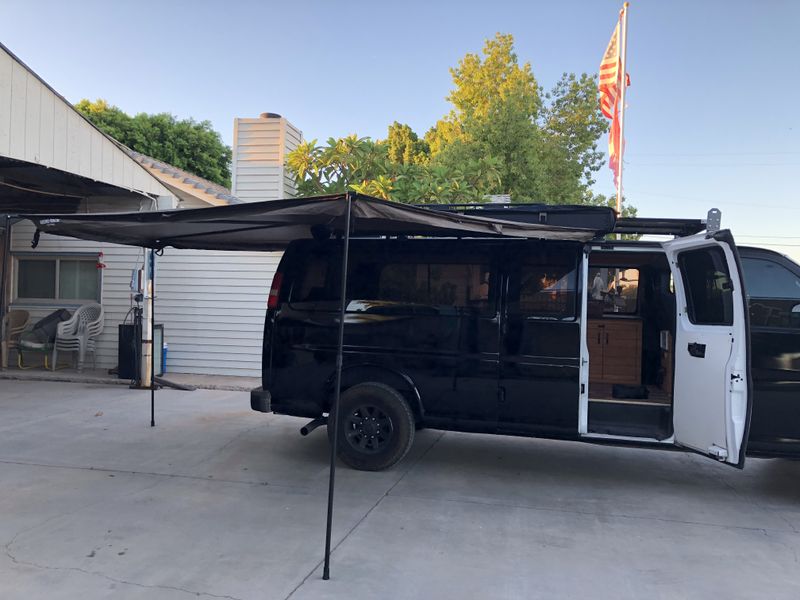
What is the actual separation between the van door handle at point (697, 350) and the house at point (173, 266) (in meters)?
7.67

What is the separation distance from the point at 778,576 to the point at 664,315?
8.53ft

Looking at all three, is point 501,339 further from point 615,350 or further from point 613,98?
point 613,98

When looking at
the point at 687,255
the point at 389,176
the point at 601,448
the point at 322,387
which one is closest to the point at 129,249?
the point at 389,176

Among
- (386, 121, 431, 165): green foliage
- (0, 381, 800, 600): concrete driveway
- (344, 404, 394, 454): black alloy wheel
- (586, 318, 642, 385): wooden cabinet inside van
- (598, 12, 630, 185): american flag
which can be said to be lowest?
(0, 381, 800, 600): concrete driveway

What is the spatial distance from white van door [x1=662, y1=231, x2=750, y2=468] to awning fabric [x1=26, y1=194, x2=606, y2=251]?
36.2 inches

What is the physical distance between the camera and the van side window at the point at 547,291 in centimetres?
538

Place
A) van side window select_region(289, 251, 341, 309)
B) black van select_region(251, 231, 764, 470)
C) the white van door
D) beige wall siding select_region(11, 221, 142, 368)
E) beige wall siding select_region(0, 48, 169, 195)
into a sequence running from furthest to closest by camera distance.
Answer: beige wall siding select_region(11, 221, 142, 368), beige wall siding select_region(0, 48, 169, 195), van side window select_region(289, 251, 341, 309), black van select_region(251, 231, 764, 470), the white van door

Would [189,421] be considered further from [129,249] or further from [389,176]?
[389,176]

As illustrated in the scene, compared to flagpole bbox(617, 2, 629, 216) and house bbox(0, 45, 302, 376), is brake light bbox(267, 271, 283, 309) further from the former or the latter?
flagpole bbox(617, 2, 629, 216)

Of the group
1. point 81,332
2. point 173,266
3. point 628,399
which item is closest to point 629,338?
point 628,399

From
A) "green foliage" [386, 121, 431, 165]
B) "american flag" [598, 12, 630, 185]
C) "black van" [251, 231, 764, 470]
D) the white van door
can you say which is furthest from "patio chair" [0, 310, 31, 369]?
"green foliage" [386, 121, 431, 165]

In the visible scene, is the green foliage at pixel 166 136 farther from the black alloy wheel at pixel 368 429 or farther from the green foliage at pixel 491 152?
the black alloy wheel at pixel 368 429

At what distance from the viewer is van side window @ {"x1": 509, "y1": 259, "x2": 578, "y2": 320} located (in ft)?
17.6

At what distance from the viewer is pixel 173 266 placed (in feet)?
37.6
